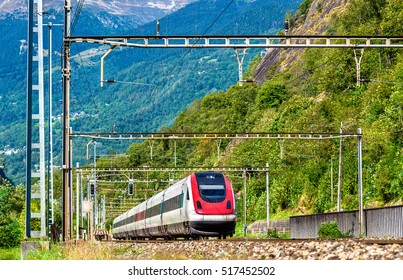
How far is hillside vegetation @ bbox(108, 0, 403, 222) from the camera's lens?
6938cm

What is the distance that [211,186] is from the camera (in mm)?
44719

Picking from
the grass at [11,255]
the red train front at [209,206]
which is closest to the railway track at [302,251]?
the red train front at [209,206]

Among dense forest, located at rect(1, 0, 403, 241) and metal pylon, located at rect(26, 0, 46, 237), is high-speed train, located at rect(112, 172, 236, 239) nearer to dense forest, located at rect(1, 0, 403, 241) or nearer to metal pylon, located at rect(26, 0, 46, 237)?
metal pylon, located at rect(26, 0, 46, 237)

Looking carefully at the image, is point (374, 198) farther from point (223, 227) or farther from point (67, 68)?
point (67, 68)

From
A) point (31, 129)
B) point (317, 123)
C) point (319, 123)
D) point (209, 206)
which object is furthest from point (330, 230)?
point (317, 123)

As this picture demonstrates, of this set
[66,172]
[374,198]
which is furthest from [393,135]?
[66,172]

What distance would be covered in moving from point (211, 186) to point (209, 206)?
1.02 m

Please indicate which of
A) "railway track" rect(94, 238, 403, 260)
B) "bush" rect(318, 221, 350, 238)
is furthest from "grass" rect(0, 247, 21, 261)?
"bush" rect(318, 221, 350, 238)

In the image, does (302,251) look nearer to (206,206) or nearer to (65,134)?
(65,134)

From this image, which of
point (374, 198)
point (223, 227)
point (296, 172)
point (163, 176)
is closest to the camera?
point (223, 227)

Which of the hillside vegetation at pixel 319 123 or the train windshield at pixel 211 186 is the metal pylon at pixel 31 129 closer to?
the train windshield at pixel 211 186

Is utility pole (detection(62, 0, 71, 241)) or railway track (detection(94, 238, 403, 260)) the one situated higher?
utility pole (detection(62, 0, 71, 241))
